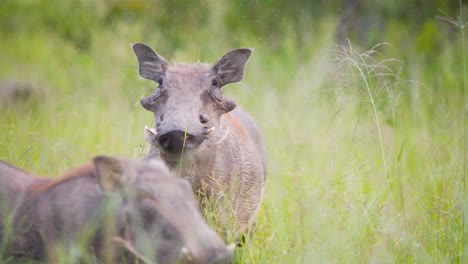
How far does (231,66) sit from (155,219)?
2101mm

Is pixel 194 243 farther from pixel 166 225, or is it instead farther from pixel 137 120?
pixel 137 120

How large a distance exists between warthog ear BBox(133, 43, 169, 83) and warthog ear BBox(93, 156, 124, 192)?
1.87 metres

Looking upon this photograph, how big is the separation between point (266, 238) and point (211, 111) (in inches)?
29.4

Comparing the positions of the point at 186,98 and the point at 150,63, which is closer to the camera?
the point at 186,98

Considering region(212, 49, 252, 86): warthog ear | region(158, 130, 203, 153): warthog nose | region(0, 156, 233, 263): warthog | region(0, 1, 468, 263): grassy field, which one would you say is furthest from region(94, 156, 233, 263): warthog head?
region(212, 49, 252, 86): warthog ear

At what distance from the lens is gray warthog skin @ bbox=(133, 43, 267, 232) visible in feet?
13.4

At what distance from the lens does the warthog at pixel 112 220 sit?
2.79m

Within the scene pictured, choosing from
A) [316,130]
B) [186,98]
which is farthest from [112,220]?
[316,130]

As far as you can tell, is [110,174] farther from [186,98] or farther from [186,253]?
[186,98]

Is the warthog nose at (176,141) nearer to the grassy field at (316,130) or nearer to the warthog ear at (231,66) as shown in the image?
the grassy field at (316,130)

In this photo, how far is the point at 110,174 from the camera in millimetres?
2869

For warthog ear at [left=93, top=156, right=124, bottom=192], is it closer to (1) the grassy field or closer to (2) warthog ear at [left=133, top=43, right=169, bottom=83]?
(1) the grassy field

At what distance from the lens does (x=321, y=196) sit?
14.0ft

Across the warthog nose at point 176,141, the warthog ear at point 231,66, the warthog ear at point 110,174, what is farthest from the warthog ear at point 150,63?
the warthog ear at point 110,174
